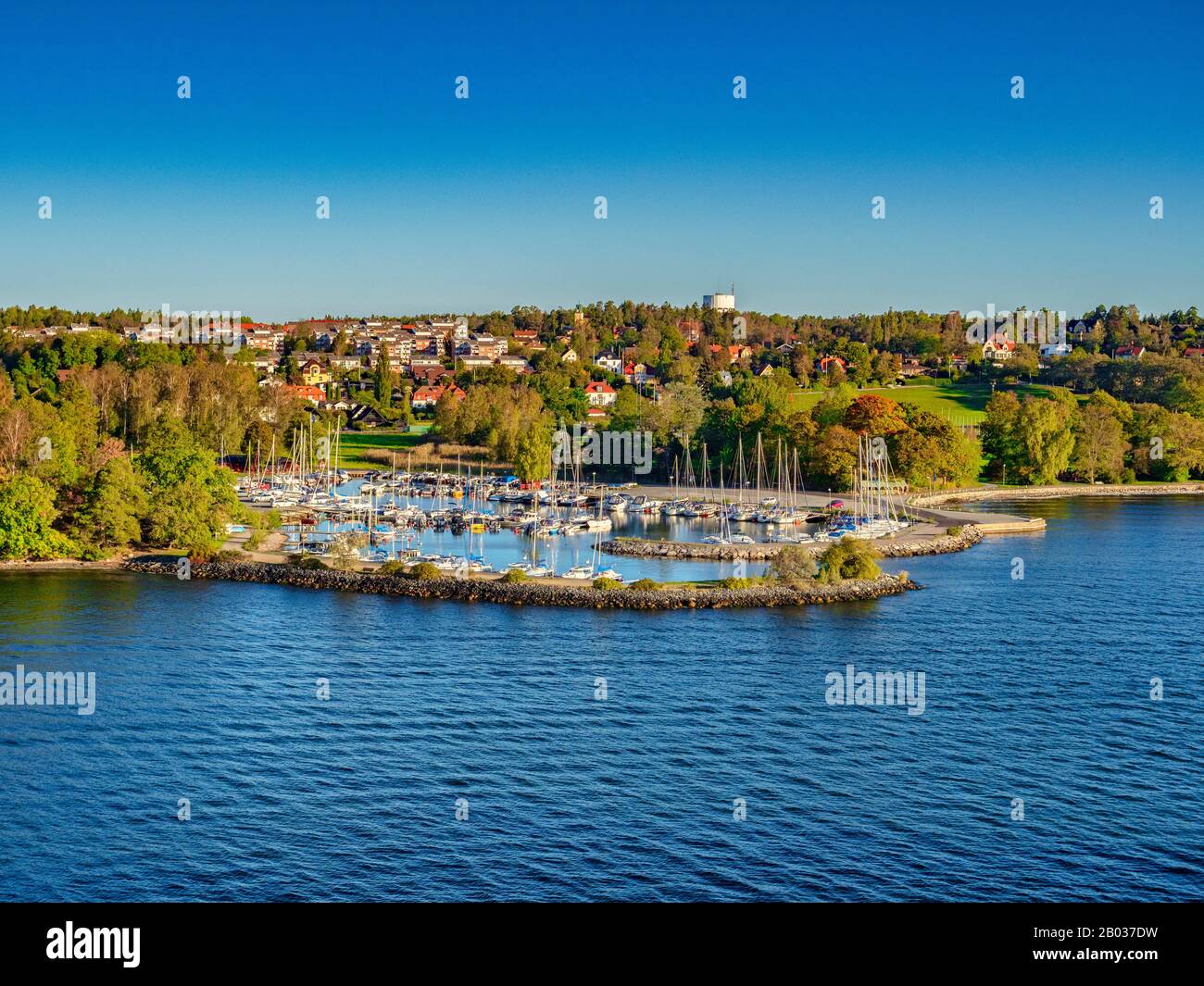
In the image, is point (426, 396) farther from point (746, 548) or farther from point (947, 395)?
point (746, 548)

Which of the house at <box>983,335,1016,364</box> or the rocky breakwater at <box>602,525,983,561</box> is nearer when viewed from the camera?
the rocky breakwater at <box>602,525,983,561</box>

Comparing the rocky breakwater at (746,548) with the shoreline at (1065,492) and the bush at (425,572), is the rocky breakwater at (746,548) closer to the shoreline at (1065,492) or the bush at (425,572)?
the bush at (425,572)

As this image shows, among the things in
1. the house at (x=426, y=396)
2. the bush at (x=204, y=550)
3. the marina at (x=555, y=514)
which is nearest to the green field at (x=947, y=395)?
the marina at (x=555, y=514)

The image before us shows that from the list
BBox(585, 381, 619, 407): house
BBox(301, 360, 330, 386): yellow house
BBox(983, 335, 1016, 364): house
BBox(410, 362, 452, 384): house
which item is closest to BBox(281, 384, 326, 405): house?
BBox(301, 360, 330, 386): yellow house

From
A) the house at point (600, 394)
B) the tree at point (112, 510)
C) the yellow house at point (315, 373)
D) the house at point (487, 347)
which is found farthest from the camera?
the house at point (487, 347)

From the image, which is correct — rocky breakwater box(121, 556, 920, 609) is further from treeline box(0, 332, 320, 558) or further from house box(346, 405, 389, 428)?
house box(346, 405, 389, 428)
